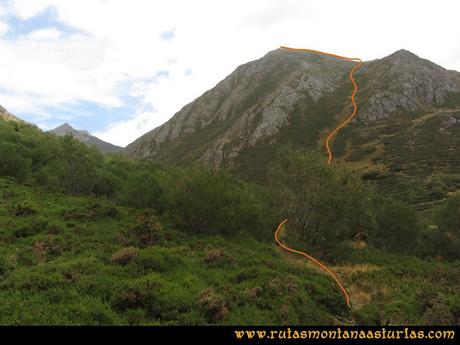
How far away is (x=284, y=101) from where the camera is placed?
500 feet

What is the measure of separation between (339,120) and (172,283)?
131945mm

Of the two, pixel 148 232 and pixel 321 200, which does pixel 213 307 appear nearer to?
pixel 148 232

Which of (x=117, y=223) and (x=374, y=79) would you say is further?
(x=374, y=79)

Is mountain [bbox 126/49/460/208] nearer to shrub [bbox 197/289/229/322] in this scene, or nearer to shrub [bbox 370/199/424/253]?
shrub [bbox 370/199/424/253]

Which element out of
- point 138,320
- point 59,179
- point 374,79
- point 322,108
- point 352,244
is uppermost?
point 374,79

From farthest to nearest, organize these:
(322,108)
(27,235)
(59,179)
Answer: (322,108) → (59,179) → (27,235)

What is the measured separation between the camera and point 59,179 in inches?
1602

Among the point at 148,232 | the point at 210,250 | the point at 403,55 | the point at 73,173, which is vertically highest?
the point at 403,55

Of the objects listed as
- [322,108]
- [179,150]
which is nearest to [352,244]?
[322,108]

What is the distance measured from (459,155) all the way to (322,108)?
62.2 meters

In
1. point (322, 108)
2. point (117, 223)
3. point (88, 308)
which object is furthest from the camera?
point (322, 108)

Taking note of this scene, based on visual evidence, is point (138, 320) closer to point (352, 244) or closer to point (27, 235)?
point (27, 235)

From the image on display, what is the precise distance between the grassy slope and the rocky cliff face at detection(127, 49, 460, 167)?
3499 inches

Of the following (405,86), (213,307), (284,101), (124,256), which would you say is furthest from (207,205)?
(405,86)
